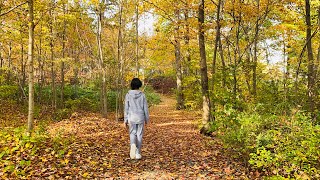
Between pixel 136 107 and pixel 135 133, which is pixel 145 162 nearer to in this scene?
pixel 135 133

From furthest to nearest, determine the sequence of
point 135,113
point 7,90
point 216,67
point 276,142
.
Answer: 1. point 7,90
2. point 216,67
3. point 135,113
4. point 276,142

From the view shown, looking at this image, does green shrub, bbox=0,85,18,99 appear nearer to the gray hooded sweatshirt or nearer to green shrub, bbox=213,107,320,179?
the gray hooded sweatshirt

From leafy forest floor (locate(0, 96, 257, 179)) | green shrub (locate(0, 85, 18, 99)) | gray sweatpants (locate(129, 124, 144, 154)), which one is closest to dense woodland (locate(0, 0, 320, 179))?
green shrub (locate(0, 85, 18, 99))

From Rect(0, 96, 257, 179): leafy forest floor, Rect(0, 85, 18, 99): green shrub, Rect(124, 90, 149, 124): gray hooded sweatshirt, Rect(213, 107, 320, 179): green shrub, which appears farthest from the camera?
Rect(0, 85, 18, 99): green shrub

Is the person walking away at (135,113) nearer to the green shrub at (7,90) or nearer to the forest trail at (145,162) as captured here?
the forest trail at (145,162)

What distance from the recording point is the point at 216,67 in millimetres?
10250

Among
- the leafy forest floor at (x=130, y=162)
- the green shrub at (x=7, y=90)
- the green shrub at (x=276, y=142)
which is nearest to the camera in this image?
the green shrub at (x=276, y=142)

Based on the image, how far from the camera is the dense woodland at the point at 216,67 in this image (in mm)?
4824

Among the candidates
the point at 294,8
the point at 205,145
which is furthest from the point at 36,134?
the point at 294,8

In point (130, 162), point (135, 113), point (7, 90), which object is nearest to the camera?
point (130, 162)

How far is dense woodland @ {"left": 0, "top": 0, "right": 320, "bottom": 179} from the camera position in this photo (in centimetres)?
482

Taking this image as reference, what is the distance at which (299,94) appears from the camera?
9.76 meters

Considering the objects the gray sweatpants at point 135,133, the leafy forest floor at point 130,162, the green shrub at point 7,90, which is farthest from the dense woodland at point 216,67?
the gray sweatpants at point 135,133

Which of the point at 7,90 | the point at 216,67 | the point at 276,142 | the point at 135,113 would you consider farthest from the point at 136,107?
the point at 7,90
